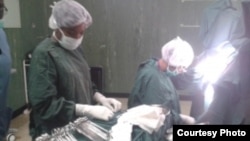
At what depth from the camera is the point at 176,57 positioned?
1928 mm

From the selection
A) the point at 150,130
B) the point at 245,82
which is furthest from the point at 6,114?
the point at 245,82

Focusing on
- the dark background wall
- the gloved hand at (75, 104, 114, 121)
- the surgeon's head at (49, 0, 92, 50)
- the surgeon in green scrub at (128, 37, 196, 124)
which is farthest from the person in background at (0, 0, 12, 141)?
the dark background wall

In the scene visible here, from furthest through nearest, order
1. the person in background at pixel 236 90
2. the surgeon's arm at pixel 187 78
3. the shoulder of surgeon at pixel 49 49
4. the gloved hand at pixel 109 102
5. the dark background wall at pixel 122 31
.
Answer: the dark background wall at pixel 122 31
the surgeon's arm at pixel 187 78
the gloved hand at pixel 109 102
the shoulder of surgeon at pixel 49 49
the person in background at pixel 236 90

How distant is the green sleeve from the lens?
1.46 m

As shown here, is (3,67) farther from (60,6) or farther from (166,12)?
(166,12)

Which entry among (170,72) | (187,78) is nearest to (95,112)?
(170,72)

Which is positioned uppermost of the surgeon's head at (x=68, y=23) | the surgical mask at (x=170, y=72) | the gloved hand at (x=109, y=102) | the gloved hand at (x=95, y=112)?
the surgeon's head at (x=68, y=23)

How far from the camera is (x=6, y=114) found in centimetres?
169

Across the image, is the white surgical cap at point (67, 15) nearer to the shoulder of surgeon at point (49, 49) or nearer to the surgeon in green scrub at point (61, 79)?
the surgeon in green scrub at point (61, 79)

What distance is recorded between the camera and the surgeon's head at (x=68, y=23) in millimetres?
1621

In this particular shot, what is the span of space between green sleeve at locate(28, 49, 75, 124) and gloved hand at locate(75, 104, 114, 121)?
0.03 m

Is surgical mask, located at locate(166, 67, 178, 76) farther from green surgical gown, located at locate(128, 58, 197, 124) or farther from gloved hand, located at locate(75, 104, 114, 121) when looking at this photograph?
gloved hand, located at locate(75, 104, 114, 121)

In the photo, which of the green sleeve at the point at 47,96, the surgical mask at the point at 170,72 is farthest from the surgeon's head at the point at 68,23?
the surgical mask at the point at 170,72

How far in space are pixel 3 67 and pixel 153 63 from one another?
2.93 feet
